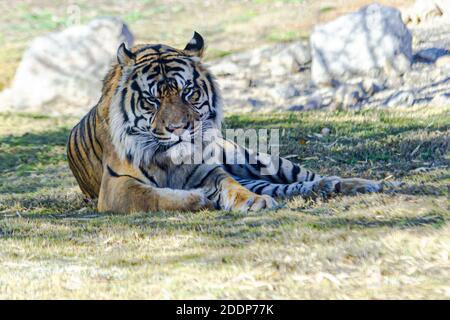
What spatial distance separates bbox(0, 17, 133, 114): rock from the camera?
50.8 feet

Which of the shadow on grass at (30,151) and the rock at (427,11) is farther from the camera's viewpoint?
the rock at (427,11)

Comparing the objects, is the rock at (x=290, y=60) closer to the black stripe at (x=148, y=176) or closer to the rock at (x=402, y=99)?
the rock at (x=402, y=99)

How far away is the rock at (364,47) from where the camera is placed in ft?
45.5

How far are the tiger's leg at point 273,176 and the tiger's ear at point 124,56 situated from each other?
99 cm

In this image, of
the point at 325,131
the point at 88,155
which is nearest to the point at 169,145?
the point at 88,155

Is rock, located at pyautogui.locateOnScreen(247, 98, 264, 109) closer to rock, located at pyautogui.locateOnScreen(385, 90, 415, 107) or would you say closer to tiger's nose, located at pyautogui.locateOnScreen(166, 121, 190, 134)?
rock, located at pyautogui.locateOnScreen(385, 90, 415, 107)

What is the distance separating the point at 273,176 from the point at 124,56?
1494 millimetres

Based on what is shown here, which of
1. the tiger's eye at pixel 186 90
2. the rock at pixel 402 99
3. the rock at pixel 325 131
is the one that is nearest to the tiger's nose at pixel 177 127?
the tiger's eye at pixel 186 90

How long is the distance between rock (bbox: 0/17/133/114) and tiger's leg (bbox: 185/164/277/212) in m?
8.39

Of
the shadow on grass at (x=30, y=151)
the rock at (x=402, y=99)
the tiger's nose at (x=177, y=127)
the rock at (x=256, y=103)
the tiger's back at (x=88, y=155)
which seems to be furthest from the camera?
the rock at (x=256, y=103)

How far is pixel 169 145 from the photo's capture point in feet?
21.1

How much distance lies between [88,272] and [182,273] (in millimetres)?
510

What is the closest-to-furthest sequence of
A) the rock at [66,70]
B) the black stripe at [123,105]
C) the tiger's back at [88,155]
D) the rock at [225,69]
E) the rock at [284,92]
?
the black stripe at [123,105], the tiger's back at [88,155], the rock at [284,92], the rock at [66,70], the rock at [225,69]
